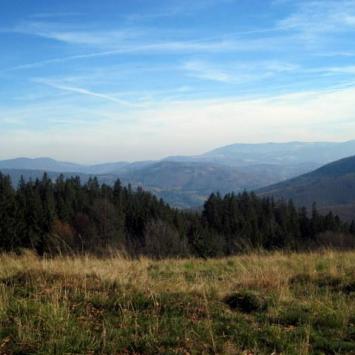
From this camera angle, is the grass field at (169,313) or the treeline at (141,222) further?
the treeline at (141,222)

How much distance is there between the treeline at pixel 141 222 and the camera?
5922cm

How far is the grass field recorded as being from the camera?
512 centimetres

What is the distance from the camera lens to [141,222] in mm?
81250

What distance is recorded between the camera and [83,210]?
77.8 metres

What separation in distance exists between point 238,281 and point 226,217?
81.2 meters

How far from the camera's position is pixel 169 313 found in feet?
20.6

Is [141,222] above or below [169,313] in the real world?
below

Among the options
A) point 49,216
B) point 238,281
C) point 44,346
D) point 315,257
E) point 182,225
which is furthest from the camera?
point 182,225

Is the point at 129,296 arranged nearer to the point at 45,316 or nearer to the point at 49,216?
the point at 45,316

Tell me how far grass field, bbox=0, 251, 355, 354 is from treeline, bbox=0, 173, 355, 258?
41.5 meters

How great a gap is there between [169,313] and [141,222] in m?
75.5

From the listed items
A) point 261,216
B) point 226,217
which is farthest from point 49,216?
point 261,216

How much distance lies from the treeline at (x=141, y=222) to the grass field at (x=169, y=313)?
136 ft

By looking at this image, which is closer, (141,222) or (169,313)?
(169,313)
